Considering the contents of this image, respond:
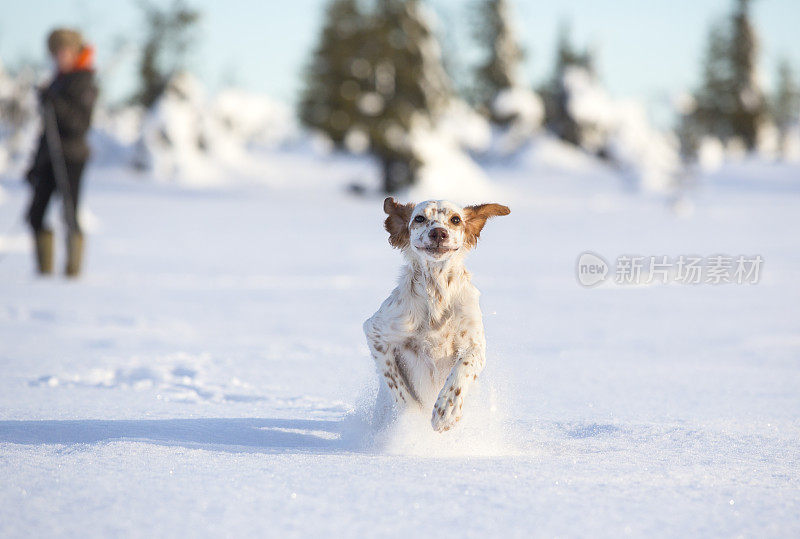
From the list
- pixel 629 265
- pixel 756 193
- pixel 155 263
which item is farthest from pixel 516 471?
pixel 756 193

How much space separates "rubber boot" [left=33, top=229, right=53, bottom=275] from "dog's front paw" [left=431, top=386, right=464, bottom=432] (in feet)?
22.4

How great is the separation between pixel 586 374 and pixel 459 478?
7.65ft

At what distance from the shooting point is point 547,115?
41031 millimetres

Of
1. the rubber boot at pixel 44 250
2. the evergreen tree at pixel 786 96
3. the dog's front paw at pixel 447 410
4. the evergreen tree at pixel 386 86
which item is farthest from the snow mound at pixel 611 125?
the dog's front paw at pixel 447 410

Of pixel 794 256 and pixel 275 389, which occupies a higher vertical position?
pixel 275 389

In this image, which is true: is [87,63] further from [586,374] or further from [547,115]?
[547,115]

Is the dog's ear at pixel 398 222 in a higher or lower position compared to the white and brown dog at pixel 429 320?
higher

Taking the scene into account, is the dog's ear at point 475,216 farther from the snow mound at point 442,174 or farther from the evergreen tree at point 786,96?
the evergreen tree at point 786,96

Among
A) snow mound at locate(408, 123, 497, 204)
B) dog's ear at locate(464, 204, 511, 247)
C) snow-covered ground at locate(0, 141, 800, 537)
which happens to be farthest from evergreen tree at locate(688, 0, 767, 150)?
dog's ear at locate(464, 204, 511, 247)

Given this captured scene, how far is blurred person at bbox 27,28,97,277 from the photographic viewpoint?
7.59m

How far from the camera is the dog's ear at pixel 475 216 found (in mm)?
3084

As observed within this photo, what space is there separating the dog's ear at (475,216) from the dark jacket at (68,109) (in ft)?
19.4

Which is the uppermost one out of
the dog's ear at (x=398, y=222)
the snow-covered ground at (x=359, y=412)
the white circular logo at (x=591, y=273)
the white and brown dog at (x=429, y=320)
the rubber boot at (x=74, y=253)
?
the dog's ear at (x=398, y=222)

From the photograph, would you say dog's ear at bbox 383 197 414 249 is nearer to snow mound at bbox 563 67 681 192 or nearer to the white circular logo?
the white circular logo
